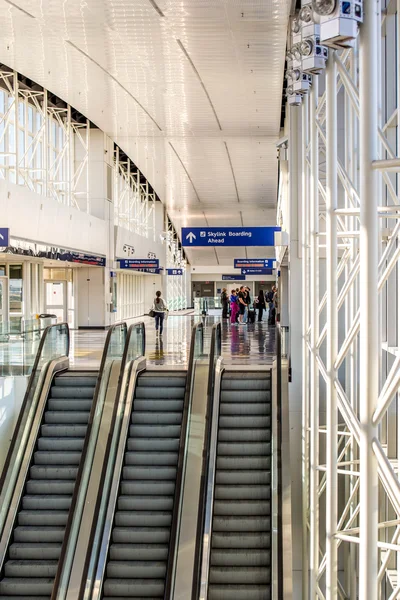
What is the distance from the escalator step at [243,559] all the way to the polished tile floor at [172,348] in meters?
3.65

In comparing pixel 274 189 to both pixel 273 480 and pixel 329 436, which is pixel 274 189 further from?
pixel 329 436

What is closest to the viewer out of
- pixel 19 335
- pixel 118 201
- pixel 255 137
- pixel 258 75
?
pixel 19 335

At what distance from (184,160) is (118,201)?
7494mm

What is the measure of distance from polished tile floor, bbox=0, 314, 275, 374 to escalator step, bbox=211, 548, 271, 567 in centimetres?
365

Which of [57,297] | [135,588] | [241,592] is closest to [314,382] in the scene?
[241,592]

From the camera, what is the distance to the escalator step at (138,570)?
9289 millimetres

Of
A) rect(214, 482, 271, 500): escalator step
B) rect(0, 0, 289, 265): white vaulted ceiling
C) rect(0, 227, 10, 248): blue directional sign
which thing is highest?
rect(0, 0, 289, 265): white vaulted ceiling

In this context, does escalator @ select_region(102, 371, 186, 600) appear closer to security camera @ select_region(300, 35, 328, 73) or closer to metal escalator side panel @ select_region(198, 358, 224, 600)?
metal escalator side panel @ select_region(198, 358, 224, 600)

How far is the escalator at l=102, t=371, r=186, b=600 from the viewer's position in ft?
30.5

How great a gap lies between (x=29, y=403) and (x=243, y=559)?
444 centimetres

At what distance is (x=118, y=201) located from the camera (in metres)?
34.6

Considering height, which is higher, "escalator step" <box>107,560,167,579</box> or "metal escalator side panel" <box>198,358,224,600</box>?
"metal escalator side panel" <box>198,358,224,600</box>

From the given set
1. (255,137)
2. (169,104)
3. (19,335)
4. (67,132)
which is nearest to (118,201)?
(67,132)

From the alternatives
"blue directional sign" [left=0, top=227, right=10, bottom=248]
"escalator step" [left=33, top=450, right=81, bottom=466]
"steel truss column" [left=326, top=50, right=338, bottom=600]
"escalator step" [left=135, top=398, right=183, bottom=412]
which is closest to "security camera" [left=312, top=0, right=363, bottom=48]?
"steel truss column" [left=326, top=50, right=338, bottom=600]
